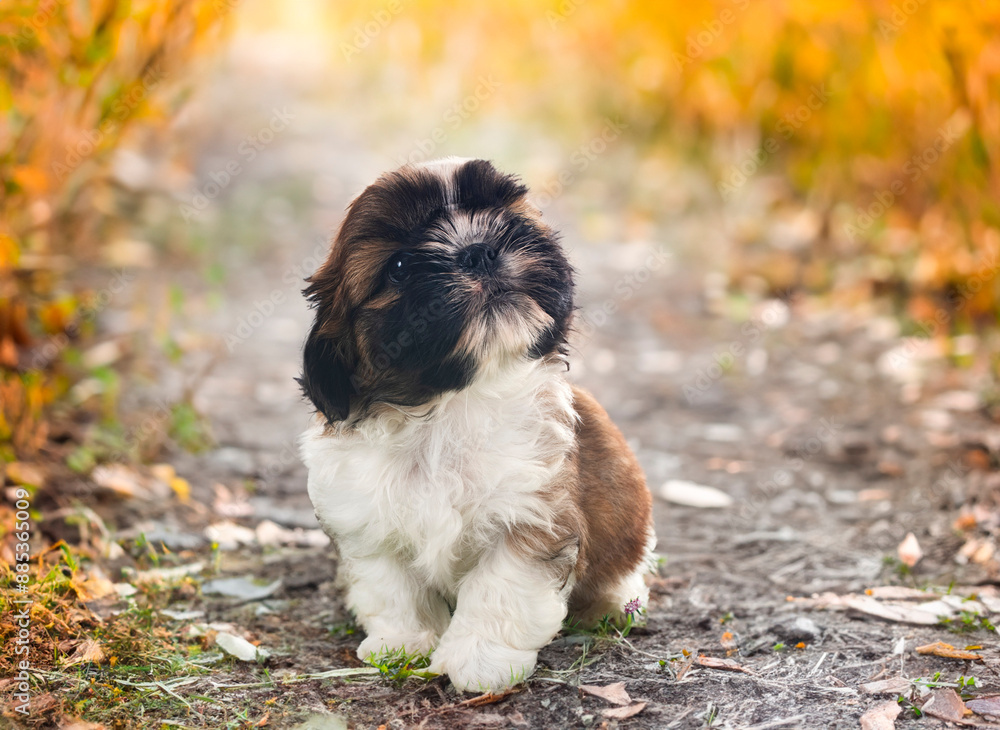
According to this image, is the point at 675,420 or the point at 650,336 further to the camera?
the point at 650,336

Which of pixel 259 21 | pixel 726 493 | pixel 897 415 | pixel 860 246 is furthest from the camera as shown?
pixel 259 21

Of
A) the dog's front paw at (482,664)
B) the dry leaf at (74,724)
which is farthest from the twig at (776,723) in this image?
the dry leaf at (74,724)

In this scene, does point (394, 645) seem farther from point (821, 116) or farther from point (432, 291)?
point (821, 116)

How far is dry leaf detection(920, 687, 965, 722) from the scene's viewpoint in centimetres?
263

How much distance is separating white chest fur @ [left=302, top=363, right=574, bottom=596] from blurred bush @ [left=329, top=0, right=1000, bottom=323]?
4699 millimetres

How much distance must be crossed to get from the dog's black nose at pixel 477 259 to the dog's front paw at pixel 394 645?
124 centimetres

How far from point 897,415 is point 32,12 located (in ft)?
16.6

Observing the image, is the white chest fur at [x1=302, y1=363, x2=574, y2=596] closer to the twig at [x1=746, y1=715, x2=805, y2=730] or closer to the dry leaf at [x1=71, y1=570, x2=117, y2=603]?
the twig at [x1=746, y1=715, x2=805, y2=730]

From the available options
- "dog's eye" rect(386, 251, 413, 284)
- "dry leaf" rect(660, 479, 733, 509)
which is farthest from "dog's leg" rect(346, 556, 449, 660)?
"dry leaf" rect(660, 479, 733, 509)

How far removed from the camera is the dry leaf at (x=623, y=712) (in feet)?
8.80

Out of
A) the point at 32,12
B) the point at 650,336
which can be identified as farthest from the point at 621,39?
the point at 32,12

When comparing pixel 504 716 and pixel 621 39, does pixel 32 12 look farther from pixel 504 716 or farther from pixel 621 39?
pixel 621 39

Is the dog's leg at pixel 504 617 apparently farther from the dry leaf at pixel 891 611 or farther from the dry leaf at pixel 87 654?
the dry leaf at pixel 891 611

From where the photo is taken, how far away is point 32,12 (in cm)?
368
